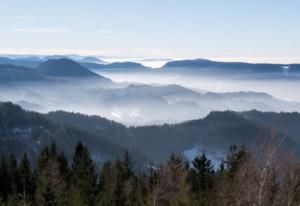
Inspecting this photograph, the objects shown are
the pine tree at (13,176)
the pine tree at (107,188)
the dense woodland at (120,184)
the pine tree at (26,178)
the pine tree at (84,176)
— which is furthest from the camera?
the pine tree at (26,178)

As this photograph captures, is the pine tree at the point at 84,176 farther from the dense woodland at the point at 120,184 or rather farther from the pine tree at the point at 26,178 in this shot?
the pine tree at the point at 26,178

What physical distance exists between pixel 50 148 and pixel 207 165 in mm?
25676

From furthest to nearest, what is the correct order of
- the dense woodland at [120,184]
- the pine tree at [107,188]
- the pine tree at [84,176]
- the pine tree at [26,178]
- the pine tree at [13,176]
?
the pine tree at [26,178] → the pine tree at [13,176] → the pine tree at [84,176] → the pine tree at [107,188] → the dense woodland at [120,184]

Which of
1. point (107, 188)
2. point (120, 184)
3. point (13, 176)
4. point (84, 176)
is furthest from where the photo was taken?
point (13, 176)

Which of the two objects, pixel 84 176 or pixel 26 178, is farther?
pixel 26 178

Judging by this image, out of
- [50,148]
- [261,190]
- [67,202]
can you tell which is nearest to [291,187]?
[261,190]

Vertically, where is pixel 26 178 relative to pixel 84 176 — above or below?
below

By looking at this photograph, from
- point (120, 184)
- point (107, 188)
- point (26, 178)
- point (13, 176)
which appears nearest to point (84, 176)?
point (107, 188)

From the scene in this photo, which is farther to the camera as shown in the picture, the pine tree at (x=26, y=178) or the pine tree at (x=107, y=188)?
the pine tree at (x=26, y=178)

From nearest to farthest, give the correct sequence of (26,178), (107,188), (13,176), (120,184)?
(120,184) < (107,188) < (13,176) < (26,178)

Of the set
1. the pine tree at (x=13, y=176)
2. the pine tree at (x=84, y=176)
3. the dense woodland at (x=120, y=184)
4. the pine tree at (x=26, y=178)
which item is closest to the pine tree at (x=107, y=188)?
the dense woodland at (x=120, y=184)

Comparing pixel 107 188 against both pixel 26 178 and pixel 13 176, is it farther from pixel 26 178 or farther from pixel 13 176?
pixel 13 176

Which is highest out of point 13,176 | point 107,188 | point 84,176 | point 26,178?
point 84,176

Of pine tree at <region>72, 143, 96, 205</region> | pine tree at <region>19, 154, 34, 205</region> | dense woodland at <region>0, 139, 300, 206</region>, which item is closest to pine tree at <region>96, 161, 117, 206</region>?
dense woodland at <region>0, 139, 300, 206</region>
